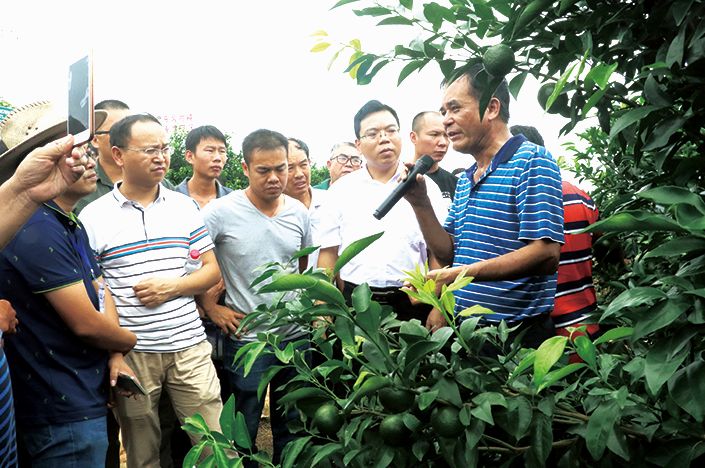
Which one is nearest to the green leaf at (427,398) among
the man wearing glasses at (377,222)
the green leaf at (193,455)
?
the green leaf at (193,455)

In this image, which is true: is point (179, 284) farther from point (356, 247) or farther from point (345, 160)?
point (345, 160)

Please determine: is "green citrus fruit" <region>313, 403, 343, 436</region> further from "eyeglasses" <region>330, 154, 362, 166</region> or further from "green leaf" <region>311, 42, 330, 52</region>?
"eyeglasses" <region>330, 154, 362, 166</region>

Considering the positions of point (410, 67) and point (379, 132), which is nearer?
point (410, 67)

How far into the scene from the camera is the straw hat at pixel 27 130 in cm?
238

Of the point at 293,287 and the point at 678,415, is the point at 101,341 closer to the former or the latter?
the point at 293,287

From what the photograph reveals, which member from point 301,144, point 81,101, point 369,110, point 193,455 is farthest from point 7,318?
point 301,144

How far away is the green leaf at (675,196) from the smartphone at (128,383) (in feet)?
7.18

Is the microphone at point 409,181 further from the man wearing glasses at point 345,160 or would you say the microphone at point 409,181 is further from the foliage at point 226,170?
the foliage at point 226,170

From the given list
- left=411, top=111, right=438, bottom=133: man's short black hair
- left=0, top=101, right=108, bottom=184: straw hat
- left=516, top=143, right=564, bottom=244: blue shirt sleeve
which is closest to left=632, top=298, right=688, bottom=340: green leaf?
left=516, top=143, right=564, bottom=244: blue shirt sleeve

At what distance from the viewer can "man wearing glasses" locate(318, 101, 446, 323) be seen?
3.63m

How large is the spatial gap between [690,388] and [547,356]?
0.19m

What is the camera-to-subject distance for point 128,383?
2684 millimetres

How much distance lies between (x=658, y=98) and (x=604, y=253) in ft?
7.59

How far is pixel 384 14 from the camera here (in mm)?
1417
